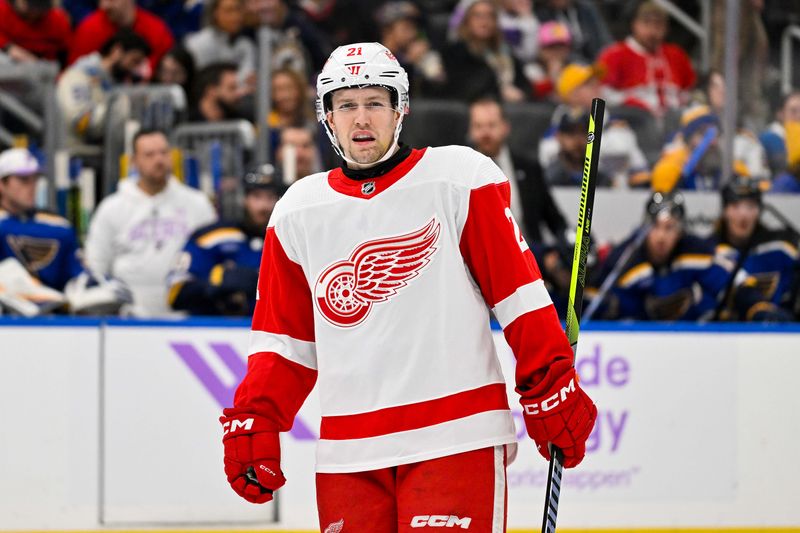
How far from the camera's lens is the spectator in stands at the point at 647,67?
273 inches

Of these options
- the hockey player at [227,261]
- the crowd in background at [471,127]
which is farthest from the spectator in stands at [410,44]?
the hockey player at [227,261]

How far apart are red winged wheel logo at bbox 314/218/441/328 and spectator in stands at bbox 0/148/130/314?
2.66 metres

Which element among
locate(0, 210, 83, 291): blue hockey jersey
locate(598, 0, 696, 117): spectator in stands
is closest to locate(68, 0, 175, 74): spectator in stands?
locate(0, 210, 83, 291): blue hockey jersey

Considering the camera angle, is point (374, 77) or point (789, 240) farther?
point (789, 240)

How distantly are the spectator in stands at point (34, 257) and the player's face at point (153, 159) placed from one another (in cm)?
49

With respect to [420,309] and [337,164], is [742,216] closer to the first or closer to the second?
[337,164]

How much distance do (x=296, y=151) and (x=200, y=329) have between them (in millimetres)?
1530

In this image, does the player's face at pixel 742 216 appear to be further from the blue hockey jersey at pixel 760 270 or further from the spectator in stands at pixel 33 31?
the spectator in stands at pixel 33 31

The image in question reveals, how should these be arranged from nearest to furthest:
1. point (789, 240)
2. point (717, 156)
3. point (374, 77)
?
point (374, 77) < point (789, 240) < point (717, 156)

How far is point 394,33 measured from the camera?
6949 millimetres

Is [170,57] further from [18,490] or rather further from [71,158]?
[18,490]

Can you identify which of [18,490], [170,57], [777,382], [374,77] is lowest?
[18,490]

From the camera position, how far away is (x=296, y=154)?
19.5ft

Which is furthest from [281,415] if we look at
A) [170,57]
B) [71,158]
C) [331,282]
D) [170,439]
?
[170,57]
